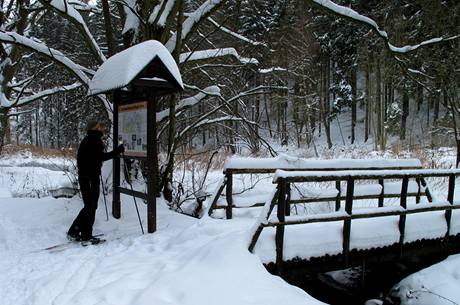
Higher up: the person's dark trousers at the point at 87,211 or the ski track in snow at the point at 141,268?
the person's dark trousers at the point at 87,211

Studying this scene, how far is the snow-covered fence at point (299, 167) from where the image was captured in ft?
20.9

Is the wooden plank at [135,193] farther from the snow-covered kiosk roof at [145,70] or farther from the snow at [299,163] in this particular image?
the snow-covered kiosk roof at [145,70]

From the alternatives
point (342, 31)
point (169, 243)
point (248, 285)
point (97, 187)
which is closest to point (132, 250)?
point (169, 243)

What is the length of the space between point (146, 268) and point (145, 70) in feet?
9.00

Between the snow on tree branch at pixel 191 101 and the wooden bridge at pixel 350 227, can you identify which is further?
the snow on tree branch at pixel 191 101

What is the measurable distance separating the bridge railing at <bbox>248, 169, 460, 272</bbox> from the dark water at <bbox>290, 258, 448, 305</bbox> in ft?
2.81

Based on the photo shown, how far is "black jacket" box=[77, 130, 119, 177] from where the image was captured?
5.96 meters

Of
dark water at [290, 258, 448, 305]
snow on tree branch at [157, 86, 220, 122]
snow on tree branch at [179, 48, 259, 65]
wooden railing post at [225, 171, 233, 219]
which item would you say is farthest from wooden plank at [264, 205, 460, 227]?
snow on tree branch at [179, 48, 259, 65]

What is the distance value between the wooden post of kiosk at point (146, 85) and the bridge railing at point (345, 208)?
1.97 m

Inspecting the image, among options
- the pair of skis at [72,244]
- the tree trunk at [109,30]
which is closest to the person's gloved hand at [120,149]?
the pair of skis at [72,244]

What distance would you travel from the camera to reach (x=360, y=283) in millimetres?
7008

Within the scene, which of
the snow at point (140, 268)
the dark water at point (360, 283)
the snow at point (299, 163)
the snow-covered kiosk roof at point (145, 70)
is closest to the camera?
the snow at point (140, 268)

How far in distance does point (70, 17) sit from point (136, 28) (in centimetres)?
138

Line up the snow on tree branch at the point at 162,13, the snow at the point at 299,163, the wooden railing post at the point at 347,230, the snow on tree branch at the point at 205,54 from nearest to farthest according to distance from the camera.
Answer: the wooden railing post at the point at 347,230, the snow at the point at 299,163, the snow on tree branch at the point at 162,13, the snow on tree branch at the point at 205,54
